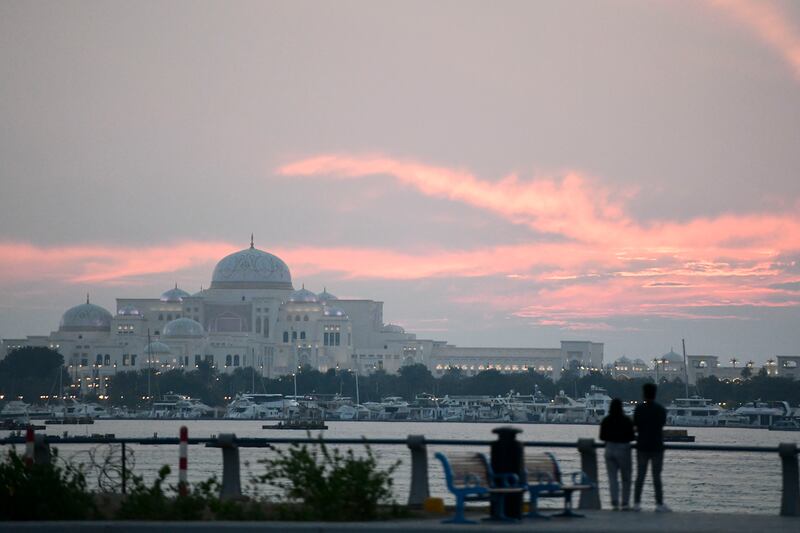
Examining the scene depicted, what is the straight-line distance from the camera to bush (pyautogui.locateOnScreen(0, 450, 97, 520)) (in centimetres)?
2548

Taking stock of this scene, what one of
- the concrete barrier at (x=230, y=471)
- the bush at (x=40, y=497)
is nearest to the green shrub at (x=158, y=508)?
the bush at (x=40, y=497)

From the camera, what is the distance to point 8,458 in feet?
89.6

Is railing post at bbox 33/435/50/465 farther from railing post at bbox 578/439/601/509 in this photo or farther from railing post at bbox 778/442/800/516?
railing post at bbox 778/442/800/516

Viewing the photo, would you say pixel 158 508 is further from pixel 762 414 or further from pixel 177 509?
pixel 762 414

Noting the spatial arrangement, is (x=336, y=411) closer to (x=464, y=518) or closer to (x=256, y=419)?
(x=256, y=419)

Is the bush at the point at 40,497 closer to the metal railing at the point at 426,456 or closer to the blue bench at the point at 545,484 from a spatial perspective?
the metal railing at the point at 426,456

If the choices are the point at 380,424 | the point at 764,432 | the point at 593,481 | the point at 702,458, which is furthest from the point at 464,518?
the point at 380,424

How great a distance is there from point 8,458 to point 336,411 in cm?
16975

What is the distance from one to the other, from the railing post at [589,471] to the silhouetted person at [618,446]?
11.8 inches

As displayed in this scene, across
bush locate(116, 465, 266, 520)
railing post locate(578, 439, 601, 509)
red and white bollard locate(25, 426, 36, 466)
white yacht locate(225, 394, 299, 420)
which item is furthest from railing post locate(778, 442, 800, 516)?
white yacht locate(225, 394, 299, 420)

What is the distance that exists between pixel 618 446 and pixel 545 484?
2.31 meters

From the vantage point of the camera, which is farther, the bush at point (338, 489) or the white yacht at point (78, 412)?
the white yacht at point (78, 412)

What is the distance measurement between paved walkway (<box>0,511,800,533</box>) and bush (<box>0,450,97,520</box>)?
0.78 m

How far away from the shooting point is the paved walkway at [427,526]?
77.1 feet
